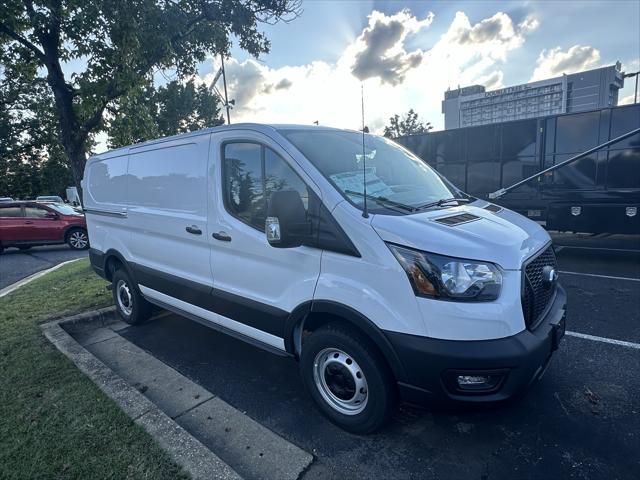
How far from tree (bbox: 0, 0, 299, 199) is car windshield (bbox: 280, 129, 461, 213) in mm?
4861

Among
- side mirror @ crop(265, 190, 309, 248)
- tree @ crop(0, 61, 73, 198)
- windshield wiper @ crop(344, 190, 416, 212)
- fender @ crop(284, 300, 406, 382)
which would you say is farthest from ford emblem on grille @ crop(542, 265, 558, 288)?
tree @ crop(0, 61, 73, 198)

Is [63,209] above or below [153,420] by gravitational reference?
above

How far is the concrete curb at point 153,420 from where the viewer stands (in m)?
2.18

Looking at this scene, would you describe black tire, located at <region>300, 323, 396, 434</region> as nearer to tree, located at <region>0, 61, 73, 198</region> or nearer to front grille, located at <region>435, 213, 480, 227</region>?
front grille, located at <region>435, 213, 480, 227</region>

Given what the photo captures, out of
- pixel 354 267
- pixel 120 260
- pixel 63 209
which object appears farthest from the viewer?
pixel 63 209

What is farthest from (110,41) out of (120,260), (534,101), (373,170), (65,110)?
(534,101)

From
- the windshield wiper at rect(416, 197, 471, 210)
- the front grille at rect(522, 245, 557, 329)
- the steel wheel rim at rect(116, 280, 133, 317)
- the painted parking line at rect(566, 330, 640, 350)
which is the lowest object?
the painted parking line at rect(566, 330, 640, 350)

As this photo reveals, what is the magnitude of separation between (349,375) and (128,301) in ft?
11.6

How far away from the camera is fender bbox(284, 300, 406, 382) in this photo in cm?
228

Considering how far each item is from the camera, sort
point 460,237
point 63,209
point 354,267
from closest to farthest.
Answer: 1. point 460,237
2. point 354,267
3. point 63,209

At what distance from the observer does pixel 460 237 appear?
88.1 inches

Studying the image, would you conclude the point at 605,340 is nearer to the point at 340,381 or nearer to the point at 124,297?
the point at 340,381

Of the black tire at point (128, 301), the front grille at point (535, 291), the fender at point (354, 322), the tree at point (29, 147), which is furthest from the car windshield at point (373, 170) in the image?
the tree at point (29, 147)

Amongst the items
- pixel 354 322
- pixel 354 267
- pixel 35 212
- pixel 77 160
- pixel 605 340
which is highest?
pixel 77 160
